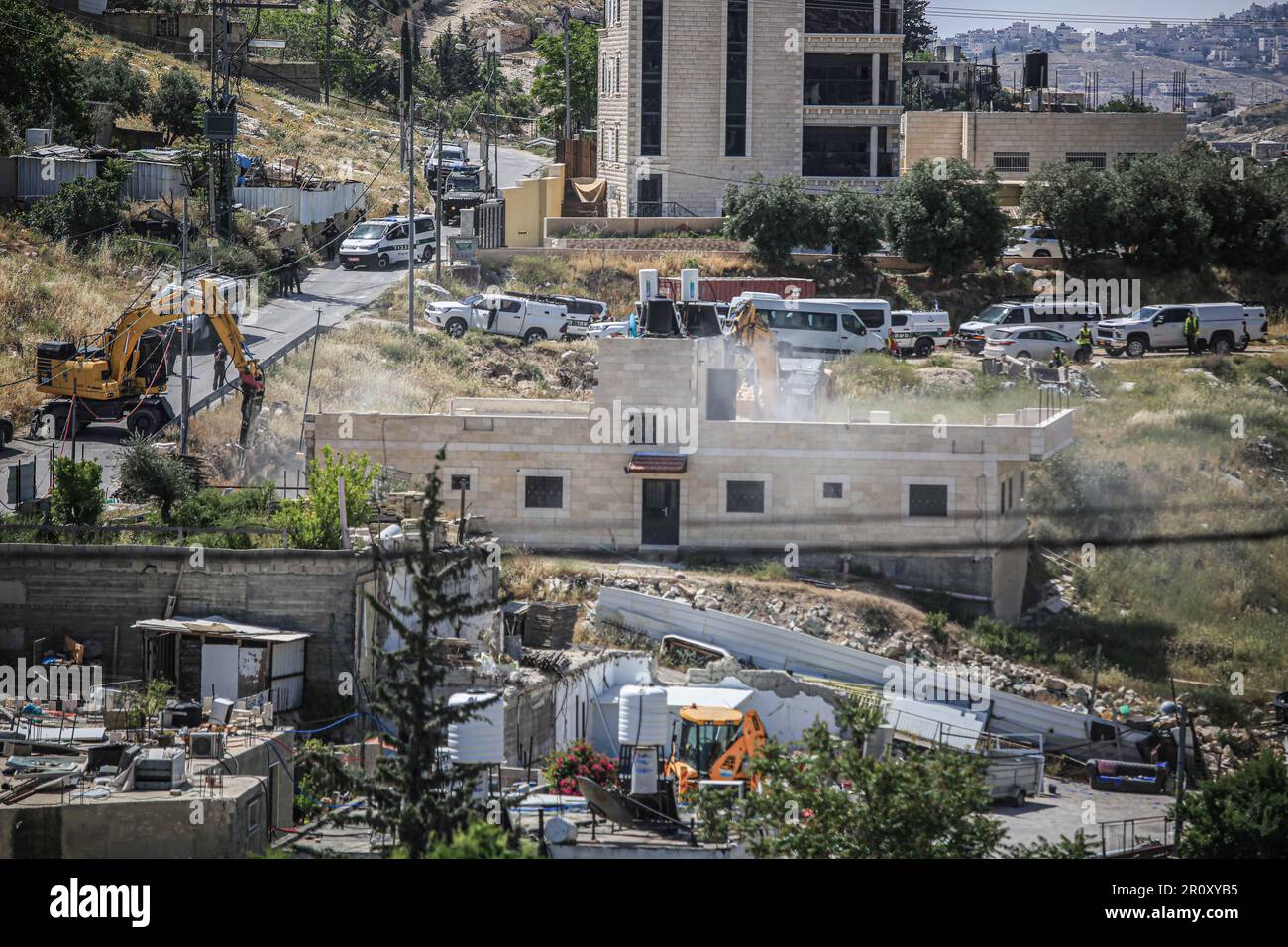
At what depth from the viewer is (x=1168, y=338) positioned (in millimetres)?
47281

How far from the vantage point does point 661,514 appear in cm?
3278

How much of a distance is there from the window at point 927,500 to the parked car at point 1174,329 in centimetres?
1628

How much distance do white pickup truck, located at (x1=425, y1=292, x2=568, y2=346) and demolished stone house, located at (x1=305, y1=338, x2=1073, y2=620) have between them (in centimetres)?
1099

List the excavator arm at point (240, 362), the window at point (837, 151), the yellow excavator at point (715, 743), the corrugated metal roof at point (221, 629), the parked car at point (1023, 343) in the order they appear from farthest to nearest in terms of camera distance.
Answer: the window at point (837, 151) → the parked car at point (1023, 343) → the excavator arm at point (240, 362) → the corrugated metal roof at point (221, 629) → the yellow excavator at point (715, 743)

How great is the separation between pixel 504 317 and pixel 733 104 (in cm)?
1539

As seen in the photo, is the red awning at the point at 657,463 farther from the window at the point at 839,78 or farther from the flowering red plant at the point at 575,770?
the window at the point at 839,78

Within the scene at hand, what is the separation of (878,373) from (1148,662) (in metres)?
10.8

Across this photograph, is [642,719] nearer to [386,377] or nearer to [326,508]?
[326,508]

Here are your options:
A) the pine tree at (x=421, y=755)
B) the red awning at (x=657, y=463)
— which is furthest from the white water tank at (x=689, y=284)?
the pine tree at (x=421, y=755)

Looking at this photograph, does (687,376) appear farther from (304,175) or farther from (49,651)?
(304,175)

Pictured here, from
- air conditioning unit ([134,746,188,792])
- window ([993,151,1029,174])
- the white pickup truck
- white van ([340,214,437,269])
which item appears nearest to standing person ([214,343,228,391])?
the white pickup truck

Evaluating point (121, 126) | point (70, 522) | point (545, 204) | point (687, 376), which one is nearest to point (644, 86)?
point (545, 204)

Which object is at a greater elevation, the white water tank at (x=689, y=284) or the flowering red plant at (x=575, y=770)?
the white water tank at (x=689, y=284)

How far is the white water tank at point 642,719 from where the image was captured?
64.4ft
